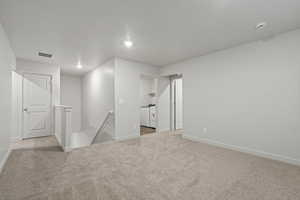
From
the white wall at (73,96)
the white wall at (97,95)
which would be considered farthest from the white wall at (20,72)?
the white wall at (73,96)

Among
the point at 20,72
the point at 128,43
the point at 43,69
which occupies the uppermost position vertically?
the point at 128,43

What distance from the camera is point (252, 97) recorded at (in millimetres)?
2912

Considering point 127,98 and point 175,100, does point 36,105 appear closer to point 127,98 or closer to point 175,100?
point 127,98

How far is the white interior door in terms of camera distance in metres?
4.30

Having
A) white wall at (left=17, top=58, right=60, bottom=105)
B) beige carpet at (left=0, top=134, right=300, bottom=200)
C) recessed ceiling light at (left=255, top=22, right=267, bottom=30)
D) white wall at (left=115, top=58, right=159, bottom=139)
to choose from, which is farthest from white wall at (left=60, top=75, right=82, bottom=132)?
recessed ceiling light at (left=255, top=22, right=267, bottom=30)

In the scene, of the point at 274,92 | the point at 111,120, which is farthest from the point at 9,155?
the point at 274,92

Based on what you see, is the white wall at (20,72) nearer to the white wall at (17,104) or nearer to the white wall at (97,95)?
the white wall at (17,104)

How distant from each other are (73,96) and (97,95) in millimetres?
2256

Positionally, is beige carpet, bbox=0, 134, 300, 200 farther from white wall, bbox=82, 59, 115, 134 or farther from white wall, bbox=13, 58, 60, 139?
white wall, bbox=82, 59, 115, 134

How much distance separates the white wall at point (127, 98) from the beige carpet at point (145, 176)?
1.06m

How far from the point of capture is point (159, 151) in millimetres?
3102

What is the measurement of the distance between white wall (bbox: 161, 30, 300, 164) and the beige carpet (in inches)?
15.8

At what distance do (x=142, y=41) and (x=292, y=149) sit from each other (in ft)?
11.6

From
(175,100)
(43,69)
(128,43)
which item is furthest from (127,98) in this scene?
(43,69)
